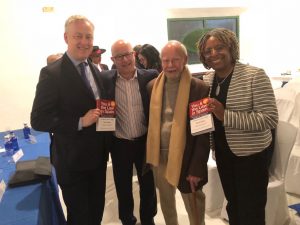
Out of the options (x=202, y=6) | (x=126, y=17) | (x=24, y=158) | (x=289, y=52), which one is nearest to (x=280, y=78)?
(x=289, y=52)

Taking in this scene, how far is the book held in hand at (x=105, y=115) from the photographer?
4.86ft

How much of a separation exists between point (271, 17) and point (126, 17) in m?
3.64

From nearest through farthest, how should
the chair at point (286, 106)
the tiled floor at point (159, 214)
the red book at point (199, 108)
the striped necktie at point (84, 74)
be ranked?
the red book at point (199, 108) < the striped necktie at point (84, 74) < the tiled floor at point (159, 214) < the chair at point (286, 106)

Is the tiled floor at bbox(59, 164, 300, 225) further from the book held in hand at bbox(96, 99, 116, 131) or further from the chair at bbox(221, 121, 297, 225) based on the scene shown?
the book held in hand at bbox(96, 99, 116, 131)

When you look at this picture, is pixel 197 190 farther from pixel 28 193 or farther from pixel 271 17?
pixel 271 17

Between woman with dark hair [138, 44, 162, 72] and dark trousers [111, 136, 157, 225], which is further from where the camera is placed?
woman with dark hair [138, 44, 162, 72]

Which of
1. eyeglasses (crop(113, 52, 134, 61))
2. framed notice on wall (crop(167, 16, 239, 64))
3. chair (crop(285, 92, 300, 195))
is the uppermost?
framed notice on wall (crop(167, 16, 239, 64))

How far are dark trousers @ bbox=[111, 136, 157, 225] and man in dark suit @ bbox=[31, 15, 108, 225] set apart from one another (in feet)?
0.75

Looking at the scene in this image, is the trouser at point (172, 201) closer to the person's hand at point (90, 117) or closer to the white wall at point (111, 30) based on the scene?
the person's hand at point (90, 117)

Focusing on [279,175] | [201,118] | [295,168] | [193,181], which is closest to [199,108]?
[201,118]

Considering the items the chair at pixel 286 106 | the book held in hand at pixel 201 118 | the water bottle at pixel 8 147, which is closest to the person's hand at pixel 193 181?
the book held in hand at pixel 201 118

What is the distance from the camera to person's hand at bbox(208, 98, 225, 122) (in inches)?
54.1

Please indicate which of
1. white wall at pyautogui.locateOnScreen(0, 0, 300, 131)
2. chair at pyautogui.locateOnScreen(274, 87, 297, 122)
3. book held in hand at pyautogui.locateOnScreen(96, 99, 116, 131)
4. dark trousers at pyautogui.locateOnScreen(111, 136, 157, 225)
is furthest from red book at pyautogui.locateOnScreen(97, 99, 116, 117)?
white wall at pyautogui.locateOnScreen(0, 0, 300, 131)

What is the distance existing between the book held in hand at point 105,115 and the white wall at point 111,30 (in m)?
3.68
